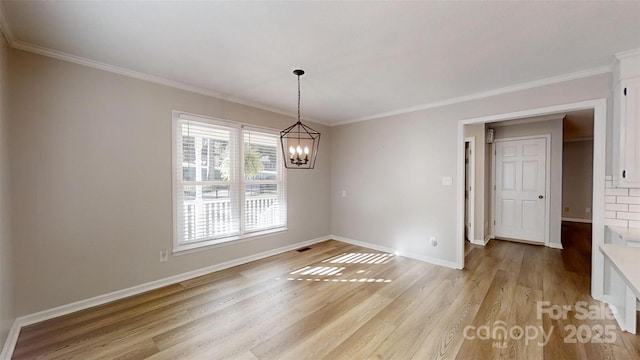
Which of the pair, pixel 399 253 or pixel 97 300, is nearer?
pixel 97 300

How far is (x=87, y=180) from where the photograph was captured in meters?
2.52

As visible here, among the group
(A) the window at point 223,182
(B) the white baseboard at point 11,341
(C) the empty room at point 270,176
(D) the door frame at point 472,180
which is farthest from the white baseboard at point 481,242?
(B) the white baseboard at point 11,341

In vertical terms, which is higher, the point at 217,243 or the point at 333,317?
the point at 217,243

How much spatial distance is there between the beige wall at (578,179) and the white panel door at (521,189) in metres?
3.58

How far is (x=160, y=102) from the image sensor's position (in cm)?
299

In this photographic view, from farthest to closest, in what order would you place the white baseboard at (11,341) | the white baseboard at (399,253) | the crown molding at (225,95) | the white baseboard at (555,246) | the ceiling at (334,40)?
the white baseboard at (555,246) → the white baseboard at (399,253) → the crown molding at (225,95) → the white baseboard at (11,341) → the ceiling at (334,40)

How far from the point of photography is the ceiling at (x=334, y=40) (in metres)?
1.72

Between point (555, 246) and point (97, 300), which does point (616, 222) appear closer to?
point (555, 246)

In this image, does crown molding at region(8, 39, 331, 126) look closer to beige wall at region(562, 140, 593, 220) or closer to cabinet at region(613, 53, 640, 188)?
cabinet at region(613, 53, 640, 188)

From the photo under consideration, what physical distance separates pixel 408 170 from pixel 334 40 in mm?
2690

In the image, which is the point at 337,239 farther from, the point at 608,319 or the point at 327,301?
the point at 608,319

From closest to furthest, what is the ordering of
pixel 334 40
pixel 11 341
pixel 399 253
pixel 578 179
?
1. pixel 11 341
2. pixel 334 40
3. pixel 399 253
4. pixel 578 179

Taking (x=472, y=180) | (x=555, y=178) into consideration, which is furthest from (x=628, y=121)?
(x=555, y=178)

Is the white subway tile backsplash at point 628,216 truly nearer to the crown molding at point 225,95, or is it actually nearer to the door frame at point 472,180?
the crown molding at point 225,95
